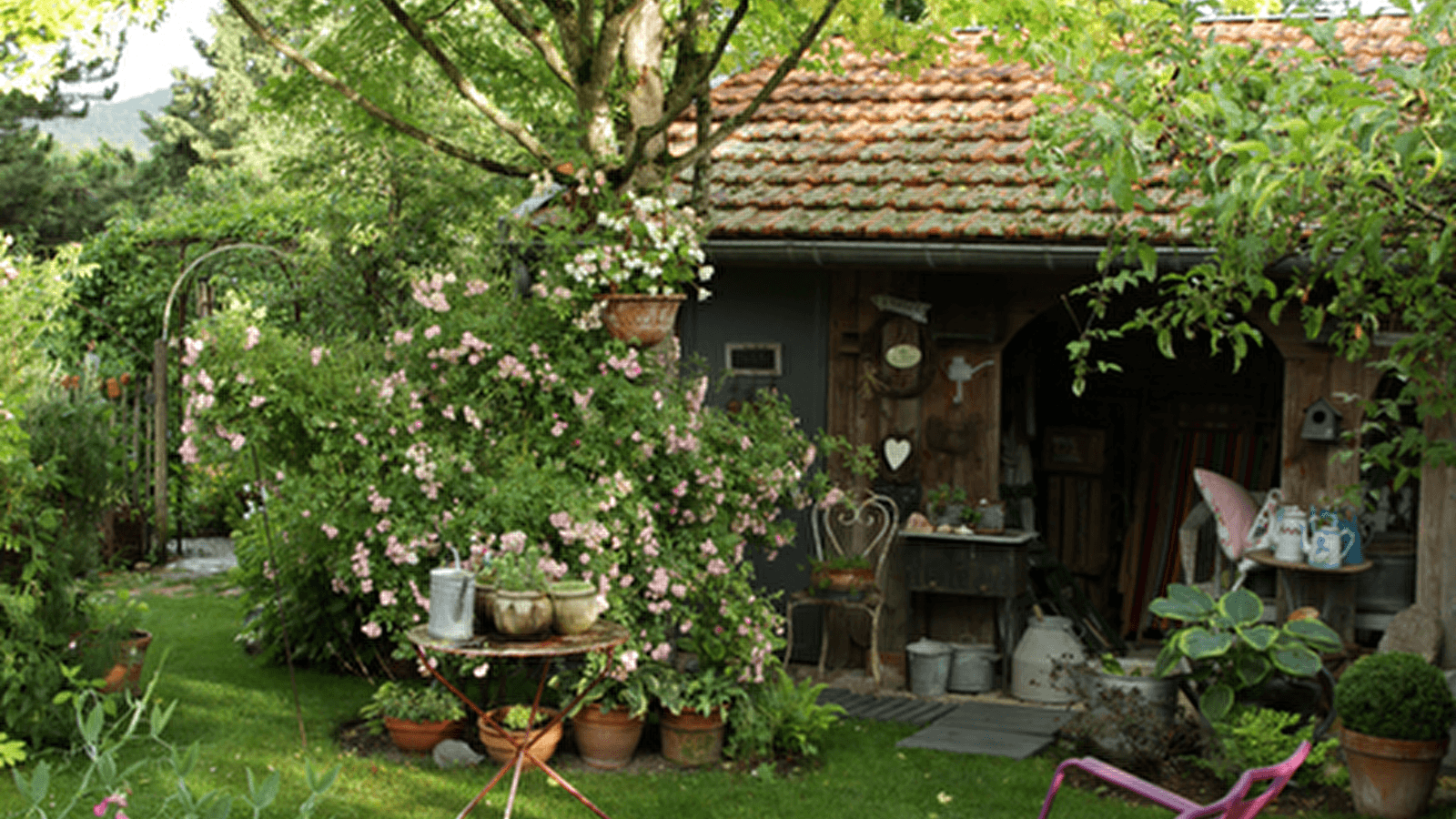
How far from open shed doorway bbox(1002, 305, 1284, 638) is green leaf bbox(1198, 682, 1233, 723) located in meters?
3.57

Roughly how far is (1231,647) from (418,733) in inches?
143

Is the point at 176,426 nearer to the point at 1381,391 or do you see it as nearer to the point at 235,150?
the point at 1381,391

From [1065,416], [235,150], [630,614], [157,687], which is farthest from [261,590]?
[235,150]

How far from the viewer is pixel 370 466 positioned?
5.87 meters

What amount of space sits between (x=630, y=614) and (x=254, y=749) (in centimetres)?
180

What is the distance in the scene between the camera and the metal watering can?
4.46 m

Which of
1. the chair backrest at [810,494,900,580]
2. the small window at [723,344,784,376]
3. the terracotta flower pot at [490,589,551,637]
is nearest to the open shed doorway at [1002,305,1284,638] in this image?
the chair backrest at [810,494,900,580]

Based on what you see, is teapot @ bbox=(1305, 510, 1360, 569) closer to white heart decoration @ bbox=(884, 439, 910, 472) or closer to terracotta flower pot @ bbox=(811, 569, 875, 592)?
white heart decoration @ bbox=(884, 439, 910, 472)

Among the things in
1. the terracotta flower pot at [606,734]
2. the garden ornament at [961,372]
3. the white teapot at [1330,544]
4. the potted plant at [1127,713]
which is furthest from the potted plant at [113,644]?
the white teapot at [1330,544]

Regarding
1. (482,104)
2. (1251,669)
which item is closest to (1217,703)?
(1251,669)

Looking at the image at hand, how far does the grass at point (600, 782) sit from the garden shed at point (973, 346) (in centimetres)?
186

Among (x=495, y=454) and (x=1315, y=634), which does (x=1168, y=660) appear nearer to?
Answer: (x=1315, y=634)

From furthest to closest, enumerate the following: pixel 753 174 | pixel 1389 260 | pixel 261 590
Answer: pixel 753 174 < pixel 261 590 < pixel 1389 260

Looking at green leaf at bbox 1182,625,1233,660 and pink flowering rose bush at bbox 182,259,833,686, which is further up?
pink flowering rose bush at bbox 182,259,833,686
